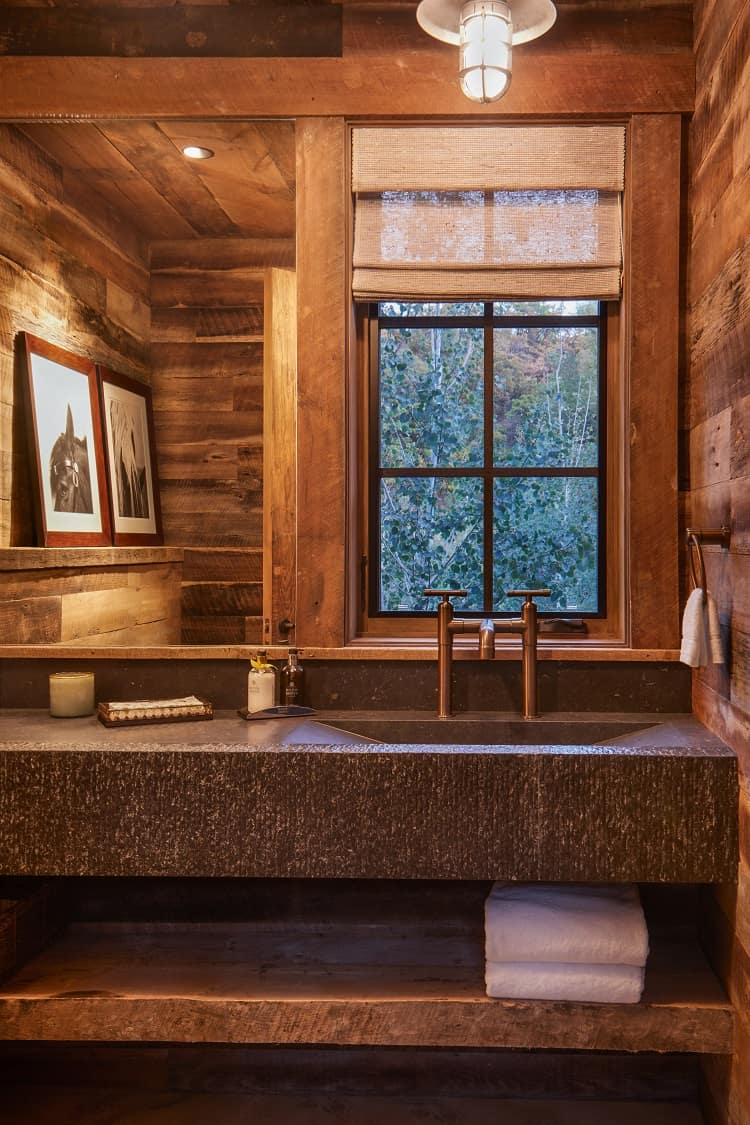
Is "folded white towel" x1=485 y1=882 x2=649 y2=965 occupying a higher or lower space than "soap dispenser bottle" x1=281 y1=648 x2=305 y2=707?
lower

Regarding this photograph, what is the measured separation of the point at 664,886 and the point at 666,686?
18.6 inches

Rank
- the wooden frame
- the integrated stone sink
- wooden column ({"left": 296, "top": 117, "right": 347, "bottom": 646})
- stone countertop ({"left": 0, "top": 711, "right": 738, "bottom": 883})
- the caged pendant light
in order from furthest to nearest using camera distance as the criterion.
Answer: the wooden frame → wooden column ({"left": 296, "top": 117, "right": 347, "bottom": 646}) → the integrated stone sink → the caged pendant light → stone countertop ({"left": 0, "top": 711, "right": 738, "bottom": 883})

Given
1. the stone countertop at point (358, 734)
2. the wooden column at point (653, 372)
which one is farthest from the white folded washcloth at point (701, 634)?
the wooden column at point (653, 372)

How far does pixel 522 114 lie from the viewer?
76.0 inches

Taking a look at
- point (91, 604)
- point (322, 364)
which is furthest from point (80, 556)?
point (322, 364)

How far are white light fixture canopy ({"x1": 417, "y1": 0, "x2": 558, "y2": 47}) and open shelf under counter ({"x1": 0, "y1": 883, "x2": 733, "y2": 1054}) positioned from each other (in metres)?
2.01

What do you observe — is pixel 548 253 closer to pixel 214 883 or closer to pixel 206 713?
pixel 206 713

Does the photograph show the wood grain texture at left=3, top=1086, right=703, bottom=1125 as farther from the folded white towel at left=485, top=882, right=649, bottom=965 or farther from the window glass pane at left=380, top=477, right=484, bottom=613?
the window glass pane at left=380, top=477, right=484, bottom=613

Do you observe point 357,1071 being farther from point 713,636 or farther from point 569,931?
point 713,636

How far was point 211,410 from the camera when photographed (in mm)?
2252

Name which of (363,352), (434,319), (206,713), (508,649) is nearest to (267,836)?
(206,713)

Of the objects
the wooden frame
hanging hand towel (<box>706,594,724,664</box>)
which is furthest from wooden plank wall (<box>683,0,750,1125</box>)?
the wooden frame

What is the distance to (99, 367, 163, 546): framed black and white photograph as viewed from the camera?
7.30 feet

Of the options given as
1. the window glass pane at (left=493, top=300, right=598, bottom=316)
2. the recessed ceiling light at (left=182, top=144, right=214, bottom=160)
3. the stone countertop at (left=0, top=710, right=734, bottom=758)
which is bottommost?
the stone countertop at (left=0, top=710, right=734, bottom=758)
